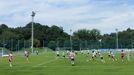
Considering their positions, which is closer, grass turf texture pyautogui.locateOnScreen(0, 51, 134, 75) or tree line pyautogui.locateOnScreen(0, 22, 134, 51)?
grass turf texture pyautogui.locateOnScreen(0, 51, 134, 75)

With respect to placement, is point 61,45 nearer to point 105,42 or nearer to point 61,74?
point 105,42

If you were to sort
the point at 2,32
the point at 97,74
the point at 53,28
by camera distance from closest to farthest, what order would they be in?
the point at 97,74
the point at 2,32
the point at 53,28

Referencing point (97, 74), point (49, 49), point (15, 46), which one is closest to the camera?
point (97, 74)

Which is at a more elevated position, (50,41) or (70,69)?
(50,41)

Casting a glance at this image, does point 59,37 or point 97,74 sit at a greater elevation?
point 59,37

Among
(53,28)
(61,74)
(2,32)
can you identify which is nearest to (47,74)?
(61,74)

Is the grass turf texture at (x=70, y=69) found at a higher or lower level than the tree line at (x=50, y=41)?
lower

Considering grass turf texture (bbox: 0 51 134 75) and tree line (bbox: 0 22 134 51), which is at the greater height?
tree line (bbox: 0 22 134 51)

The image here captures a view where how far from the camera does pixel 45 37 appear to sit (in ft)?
536

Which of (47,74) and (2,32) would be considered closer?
(47,74)

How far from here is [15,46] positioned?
117 metres

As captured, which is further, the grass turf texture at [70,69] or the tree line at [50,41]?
the tree line at [50,41]

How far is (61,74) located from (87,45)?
328ft

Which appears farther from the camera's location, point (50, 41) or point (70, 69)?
point (50, 41)
